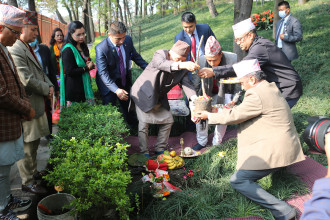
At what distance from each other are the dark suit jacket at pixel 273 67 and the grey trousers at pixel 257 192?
1489 millimetres

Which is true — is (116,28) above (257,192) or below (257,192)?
above

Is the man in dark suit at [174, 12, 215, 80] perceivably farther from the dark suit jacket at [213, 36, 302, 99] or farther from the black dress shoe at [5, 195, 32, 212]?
the black dress shoe at [5, 195, 32, 212]

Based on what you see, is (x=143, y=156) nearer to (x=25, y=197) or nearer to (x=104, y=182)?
(x=25, y=197)

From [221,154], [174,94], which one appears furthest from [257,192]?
[174,94]

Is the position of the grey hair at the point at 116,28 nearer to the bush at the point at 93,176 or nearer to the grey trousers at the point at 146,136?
the grey trousers at the point at 146,136

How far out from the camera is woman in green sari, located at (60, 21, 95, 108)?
14.1ft

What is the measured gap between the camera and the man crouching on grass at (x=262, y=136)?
2.93 meters

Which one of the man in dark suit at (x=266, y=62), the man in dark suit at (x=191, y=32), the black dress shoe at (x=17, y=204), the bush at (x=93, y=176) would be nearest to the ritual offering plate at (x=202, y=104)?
the man in dark suit at (x=266, y=62)

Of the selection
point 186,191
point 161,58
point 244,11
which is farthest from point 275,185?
point 244,11

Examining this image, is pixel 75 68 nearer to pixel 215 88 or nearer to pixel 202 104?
pixel 202 104

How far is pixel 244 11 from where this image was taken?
6176 mm

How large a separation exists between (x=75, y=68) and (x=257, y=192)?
324 cm

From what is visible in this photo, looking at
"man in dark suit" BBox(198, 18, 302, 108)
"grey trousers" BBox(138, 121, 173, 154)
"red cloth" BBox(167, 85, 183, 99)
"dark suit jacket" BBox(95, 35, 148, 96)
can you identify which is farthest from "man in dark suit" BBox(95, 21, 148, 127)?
"man in dark suit" BBox(198, 18, 302, 108)

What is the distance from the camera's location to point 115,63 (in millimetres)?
4707
